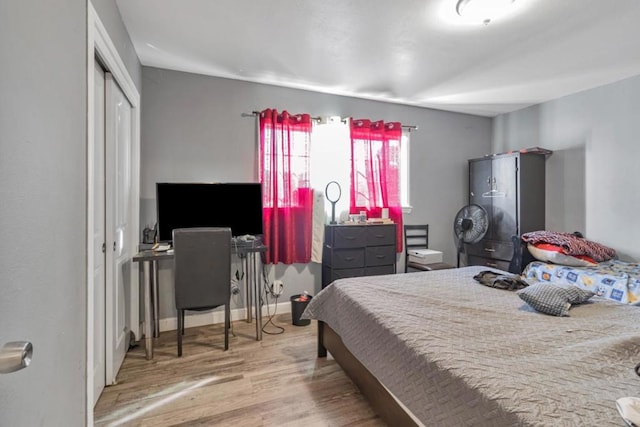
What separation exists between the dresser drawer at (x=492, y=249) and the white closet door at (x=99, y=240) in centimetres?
397

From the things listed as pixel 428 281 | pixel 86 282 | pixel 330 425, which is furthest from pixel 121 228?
pixel 428 281

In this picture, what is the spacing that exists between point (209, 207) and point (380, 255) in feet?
6.14

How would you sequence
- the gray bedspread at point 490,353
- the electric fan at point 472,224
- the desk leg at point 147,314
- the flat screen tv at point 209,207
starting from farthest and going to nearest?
the electric fan at point 472,224 → the flat screen tv at point 209,207 → the desk leg at point 147,314 → the gray bedspread at point 490,353

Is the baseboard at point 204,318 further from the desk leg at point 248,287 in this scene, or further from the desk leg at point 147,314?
the desk leg at point 147,314

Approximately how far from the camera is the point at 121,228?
2268 mm

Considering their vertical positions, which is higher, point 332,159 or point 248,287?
point 332,159

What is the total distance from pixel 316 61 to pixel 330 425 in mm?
2726

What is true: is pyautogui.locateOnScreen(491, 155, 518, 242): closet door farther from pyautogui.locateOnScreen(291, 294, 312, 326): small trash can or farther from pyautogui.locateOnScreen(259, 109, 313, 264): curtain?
pyautogui.locateOnScreen(291, 294, 312, 326): small trash can

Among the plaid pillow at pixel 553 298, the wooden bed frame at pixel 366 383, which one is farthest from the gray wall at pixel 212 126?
the plaid pillow at pixel 553 298

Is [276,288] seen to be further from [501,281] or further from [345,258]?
[501,281]

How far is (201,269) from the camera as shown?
2.42m

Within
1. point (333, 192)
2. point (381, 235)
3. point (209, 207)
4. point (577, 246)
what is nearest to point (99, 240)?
point (209, 207)
